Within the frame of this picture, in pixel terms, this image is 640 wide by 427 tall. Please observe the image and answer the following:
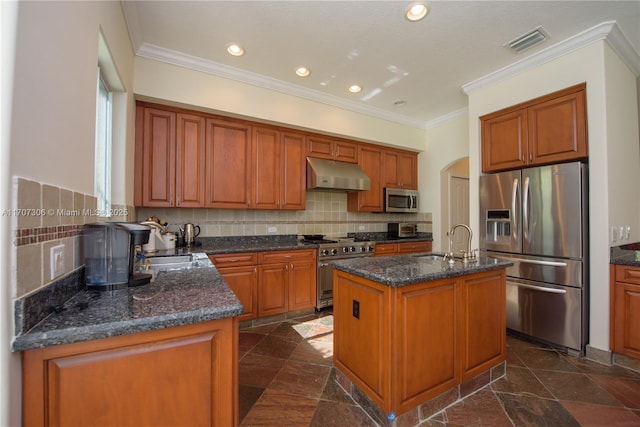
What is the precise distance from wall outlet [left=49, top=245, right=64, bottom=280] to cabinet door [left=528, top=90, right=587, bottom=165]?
3.62 m

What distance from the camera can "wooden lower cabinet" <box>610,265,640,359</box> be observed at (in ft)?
7.03

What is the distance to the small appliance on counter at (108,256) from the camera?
3.92ft

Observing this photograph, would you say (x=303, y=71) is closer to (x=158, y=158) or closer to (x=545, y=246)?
(x=158, y=158)

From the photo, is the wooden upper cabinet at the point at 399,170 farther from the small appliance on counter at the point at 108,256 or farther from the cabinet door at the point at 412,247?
the small appliance on counter at the point at 108,256

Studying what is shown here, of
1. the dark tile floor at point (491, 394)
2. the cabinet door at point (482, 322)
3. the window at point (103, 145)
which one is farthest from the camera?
the window at point (103, 145)

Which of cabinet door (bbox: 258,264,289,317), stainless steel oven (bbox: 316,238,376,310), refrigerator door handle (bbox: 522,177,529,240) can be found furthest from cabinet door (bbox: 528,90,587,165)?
cabinet door (bbox: 258,264,289,317)

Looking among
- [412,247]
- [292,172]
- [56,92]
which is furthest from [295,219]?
[56,92]

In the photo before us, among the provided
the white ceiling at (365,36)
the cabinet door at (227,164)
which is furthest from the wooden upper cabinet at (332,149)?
the cabinet door at (227,164)

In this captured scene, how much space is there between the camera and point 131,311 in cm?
95

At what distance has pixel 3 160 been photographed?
0.71 m

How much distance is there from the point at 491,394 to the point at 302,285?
2054 millimetres

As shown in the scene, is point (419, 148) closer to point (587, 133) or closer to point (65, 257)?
point (587, 133)

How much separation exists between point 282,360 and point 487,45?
3.46m

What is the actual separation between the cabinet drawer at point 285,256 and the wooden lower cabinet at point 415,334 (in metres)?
1.32
